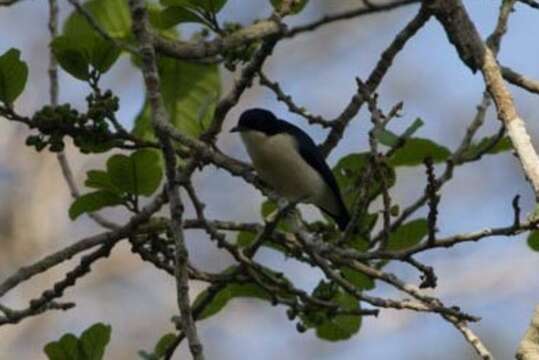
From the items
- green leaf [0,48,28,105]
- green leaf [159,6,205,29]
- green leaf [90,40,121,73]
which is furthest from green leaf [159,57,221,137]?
green leaf [0,48,28,105]

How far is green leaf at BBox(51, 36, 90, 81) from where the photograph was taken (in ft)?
13.0

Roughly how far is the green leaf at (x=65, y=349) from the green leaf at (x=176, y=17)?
40.8 inches

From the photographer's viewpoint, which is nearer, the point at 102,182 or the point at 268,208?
the point at 102,182

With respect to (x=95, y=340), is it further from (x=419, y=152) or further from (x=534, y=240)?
(x=534, y=240)

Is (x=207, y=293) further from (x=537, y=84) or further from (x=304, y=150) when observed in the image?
(x=304, y=150)

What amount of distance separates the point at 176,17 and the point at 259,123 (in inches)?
77.4

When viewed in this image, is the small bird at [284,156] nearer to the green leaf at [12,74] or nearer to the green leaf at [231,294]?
the green leaf at [231,294]

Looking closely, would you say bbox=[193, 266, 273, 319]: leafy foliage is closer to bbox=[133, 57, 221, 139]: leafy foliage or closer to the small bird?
bbox=[133, 57, 221, 139]: leafy foliage

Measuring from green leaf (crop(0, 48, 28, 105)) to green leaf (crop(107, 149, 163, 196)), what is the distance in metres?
0.35

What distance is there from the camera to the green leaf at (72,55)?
396cm

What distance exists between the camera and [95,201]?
13.5 feet

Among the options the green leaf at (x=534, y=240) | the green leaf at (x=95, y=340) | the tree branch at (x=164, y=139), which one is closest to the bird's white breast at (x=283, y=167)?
the green leaf at (x=534, y=240)

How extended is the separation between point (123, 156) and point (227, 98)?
450 mm

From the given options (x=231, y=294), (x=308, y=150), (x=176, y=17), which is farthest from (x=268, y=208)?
(x=308, y=150)
